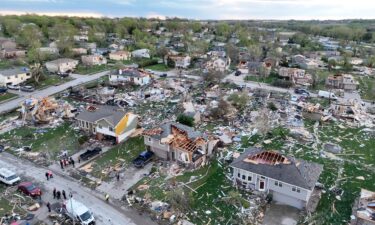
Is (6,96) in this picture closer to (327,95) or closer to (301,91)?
(301,91)

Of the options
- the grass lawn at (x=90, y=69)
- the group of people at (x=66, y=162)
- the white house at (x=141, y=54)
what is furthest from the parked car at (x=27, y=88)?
the white house at (x=141, y=54)

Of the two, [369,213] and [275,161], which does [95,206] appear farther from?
[369,213]

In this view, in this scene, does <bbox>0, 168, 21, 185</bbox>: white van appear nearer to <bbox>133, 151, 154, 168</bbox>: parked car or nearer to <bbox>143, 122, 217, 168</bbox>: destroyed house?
<bbox>133, 151, 154, 168</bbox>: parked car

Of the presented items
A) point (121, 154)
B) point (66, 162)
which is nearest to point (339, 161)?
point (121, 154)

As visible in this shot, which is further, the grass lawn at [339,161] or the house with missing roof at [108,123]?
the house with missing roof at [108,123]

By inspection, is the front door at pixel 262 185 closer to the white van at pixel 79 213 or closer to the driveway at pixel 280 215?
the driveway at pixel 280 215

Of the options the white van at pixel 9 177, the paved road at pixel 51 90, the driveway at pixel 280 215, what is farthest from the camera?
the paved road at pixel 51 90

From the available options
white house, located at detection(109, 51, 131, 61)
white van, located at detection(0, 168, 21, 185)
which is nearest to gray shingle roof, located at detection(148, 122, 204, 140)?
white van, located at detection(0, 168, 21, 185)
